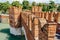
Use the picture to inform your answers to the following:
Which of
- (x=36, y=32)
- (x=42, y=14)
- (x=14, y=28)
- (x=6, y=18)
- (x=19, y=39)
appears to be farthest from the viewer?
(x=6, y=18)

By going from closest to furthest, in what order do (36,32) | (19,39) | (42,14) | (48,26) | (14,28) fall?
(48,26)
(36,32)
(19,39)
(14,28)
(42,14)

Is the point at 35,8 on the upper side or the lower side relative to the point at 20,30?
upper

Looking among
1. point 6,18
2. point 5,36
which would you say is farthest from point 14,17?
point 6,18

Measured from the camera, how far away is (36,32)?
4555mm

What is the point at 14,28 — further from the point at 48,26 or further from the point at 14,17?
the point at 48,26

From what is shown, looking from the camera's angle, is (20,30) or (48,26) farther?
(20,30)

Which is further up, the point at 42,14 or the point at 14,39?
the point at 42,14

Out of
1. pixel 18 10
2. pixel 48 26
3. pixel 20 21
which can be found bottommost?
pixel 20 21

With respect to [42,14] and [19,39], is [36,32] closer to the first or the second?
[19,39]

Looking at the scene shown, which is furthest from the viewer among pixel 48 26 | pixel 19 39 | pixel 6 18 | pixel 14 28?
pixel 6 18

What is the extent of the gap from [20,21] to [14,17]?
0.44 m

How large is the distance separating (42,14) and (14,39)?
287 centimetres

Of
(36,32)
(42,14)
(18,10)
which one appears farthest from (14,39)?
(36,32)

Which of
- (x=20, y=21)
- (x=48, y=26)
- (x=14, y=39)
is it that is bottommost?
(x=14, y=39)
